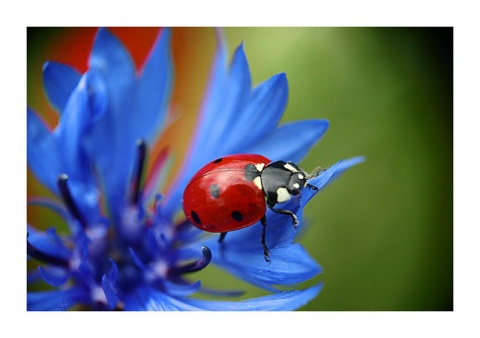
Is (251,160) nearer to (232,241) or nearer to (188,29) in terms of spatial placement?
(232,241)

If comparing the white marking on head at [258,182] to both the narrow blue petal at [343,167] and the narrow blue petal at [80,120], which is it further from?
the narrow blue petal at [80,120]

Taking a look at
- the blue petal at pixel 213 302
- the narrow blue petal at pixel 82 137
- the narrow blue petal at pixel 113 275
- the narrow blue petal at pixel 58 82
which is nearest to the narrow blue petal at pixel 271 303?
the blue petal at pixel 213 302

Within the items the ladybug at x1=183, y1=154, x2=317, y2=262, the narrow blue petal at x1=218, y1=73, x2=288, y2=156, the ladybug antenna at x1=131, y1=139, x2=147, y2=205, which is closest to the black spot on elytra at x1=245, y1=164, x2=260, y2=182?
the ladybug at x1=183, y1=154, x2=317, y2=262

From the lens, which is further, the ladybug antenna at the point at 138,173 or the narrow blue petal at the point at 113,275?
the ladybug antenna at the point at 138,173

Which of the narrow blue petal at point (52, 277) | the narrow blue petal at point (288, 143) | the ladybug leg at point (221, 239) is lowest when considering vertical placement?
the narrow blue petal at point (52, 277)

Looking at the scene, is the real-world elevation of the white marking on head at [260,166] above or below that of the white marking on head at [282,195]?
above
